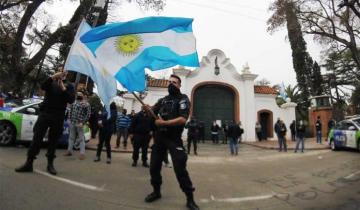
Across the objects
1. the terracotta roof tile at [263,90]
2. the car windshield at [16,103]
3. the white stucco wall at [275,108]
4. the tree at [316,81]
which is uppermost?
the tree at [316,81]

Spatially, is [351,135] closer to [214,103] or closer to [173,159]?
[214,103]

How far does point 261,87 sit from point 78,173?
80.6ft

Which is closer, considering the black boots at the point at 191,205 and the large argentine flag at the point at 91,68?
the black boots at the point at 191,205

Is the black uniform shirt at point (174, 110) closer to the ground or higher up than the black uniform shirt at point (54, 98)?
closer to the ground

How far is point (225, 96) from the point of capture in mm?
28812

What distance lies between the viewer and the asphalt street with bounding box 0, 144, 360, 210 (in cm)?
539

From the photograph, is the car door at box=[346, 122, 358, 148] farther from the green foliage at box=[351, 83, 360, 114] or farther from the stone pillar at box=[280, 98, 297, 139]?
the green foliage at box=[351, 83, 360, 114]

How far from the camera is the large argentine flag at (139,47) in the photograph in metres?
6.39

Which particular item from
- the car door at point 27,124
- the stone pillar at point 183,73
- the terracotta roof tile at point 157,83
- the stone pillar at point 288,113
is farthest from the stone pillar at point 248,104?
the car door at point 27,124

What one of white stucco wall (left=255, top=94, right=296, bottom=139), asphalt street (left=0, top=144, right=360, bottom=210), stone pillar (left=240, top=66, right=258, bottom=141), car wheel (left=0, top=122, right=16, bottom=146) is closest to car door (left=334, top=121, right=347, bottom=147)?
asphalt street (left=0, top=144, right=360, bottom=210)

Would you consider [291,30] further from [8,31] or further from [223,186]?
[223,186]

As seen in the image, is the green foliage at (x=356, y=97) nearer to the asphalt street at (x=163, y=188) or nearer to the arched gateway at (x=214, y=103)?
the arched gateway at (x=214, y=103)

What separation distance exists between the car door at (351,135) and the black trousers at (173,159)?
530 inches

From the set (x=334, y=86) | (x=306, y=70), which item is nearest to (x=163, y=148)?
(x=306, y=70)
